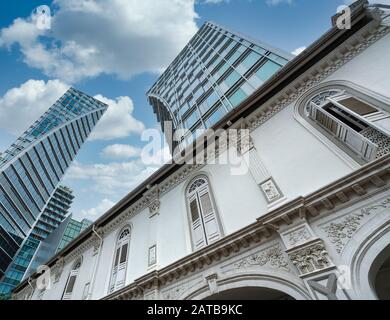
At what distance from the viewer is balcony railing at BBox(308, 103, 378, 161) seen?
5230 mm

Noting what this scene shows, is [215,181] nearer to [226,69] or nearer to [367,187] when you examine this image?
[367,187]

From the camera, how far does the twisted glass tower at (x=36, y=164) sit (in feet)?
159

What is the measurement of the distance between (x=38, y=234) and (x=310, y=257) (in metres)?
83.5

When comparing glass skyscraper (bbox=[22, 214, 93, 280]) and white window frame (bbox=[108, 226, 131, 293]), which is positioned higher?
glass skyscraper (bbox=[22, 214, 93, 280])

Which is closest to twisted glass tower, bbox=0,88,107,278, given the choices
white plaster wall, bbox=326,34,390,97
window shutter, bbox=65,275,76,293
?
window shutter, bbox=65,275,76,293

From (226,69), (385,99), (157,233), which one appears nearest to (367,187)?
(385,99)

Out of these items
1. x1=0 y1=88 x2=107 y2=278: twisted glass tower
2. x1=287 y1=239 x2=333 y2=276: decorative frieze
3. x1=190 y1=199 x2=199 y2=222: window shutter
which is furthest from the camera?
x1=0 y1=88 x2=107 y2=278: twisted glass tower

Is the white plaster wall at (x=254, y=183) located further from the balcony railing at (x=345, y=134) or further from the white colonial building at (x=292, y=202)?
the balcony railing at (x=345, y=134)

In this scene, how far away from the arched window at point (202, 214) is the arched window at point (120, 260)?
→ 13.2 ft

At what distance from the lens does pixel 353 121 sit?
583 cm

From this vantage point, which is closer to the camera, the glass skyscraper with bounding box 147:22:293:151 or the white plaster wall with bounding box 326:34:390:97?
the white plaster wall with bounding box 326:34:390:97

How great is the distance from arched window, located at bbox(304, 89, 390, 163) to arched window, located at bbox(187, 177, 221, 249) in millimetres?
4489

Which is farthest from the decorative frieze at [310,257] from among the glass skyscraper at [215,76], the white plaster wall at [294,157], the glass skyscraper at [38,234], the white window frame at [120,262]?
the glass skyscraper at [38,234]

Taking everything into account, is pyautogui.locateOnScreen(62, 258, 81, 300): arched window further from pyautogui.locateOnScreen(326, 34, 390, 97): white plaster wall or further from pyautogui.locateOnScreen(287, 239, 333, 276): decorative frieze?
pyautogui.locateOnScreen(326, 34, 390, 97): white plaster wall
